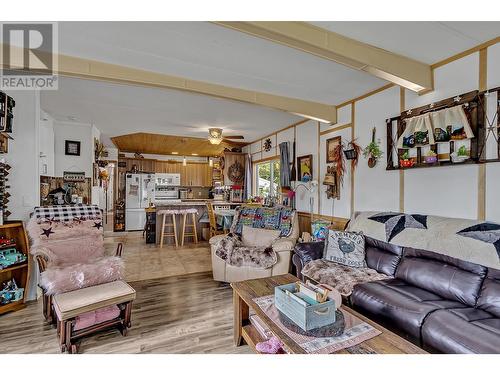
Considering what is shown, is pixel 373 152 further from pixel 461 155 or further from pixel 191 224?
pixel 191 224

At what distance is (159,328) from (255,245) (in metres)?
1.62

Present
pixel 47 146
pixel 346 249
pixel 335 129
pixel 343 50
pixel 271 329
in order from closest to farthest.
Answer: pixel 271 329
pixel 343 50
pixel 346 249
pixel 335 129
pixel 47 146

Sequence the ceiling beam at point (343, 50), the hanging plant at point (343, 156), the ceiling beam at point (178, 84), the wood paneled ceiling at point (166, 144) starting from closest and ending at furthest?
1. the ceiling beam at point (343, 50)
2. the ceiling beam at point (178, 84)
3. the hanging plant at point (343, 156)
4. the wood paneled ceiling at point (166, 144)

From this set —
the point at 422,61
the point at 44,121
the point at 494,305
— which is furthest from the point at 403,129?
the point at 44,121

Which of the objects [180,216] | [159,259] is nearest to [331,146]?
[159,259]

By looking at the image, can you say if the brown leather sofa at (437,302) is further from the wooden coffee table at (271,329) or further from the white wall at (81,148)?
the white wall at (81,148)

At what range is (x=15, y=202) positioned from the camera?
2928mm

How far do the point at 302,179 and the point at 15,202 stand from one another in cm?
404

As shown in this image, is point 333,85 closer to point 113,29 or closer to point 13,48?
point 113,29

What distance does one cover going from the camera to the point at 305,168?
4473 mm

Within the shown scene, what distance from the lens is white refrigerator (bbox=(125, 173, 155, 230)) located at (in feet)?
23.7

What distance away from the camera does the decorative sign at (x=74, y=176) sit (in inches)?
181

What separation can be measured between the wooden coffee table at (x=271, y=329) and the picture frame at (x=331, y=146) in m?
2.19
